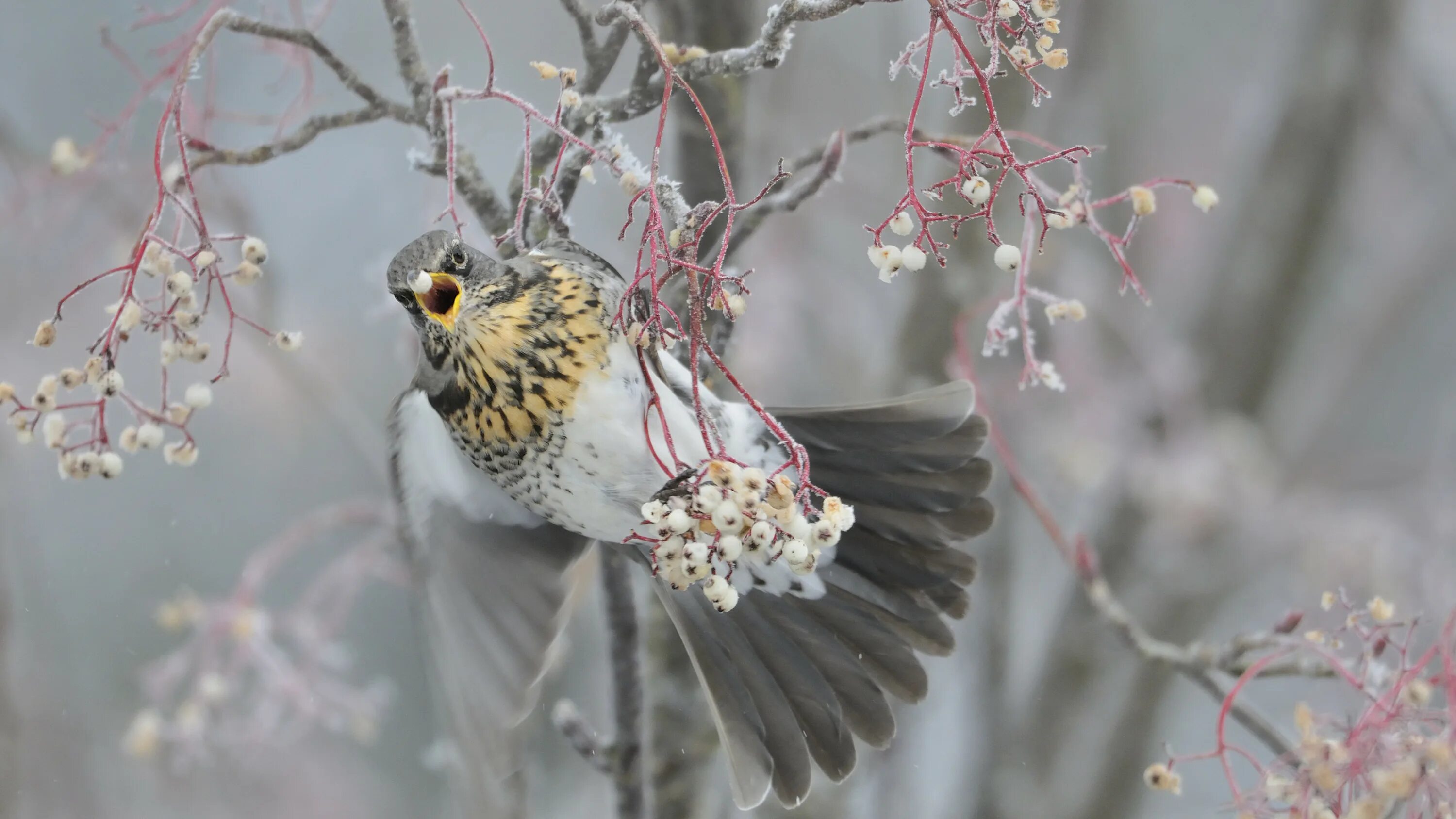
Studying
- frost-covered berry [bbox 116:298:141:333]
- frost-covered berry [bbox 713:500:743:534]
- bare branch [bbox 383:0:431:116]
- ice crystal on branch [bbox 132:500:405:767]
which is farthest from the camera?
ice crystal on branch [bbox 132:500:405:767]

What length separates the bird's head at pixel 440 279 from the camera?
0.88 m

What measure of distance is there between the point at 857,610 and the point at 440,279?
0.53 metres

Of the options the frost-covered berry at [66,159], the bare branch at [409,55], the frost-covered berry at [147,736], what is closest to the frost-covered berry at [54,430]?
the frost-covered berry at [66,159]

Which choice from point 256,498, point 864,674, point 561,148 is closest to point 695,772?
point 864,674

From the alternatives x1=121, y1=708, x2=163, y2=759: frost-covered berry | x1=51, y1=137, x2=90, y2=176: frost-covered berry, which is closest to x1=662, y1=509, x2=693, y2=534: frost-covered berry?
x1=51, y1=137, x2=90, y2=176: frost-covered berry

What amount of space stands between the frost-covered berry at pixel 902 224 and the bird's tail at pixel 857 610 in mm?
380

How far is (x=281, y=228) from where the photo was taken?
2764 mm

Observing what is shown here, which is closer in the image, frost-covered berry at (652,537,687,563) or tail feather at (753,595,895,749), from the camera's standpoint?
frost-covered berry at (652,537,687,563)

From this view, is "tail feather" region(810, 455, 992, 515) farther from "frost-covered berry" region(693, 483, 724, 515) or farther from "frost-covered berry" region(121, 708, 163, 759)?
"frost-covered berry" region(121, 708, 163, 759)

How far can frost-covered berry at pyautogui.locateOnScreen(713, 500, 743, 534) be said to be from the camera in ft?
2.26

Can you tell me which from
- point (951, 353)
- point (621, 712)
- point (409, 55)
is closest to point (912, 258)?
point (409, 55)

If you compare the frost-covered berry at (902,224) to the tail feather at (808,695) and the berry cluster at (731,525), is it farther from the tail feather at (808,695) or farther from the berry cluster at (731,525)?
the tail feather at (808,695)

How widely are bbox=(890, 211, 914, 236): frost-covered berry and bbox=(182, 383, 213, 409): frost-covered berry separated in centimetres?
47

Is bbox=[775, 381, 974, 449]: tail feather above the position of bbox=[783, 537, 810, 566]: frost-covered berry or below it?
above
